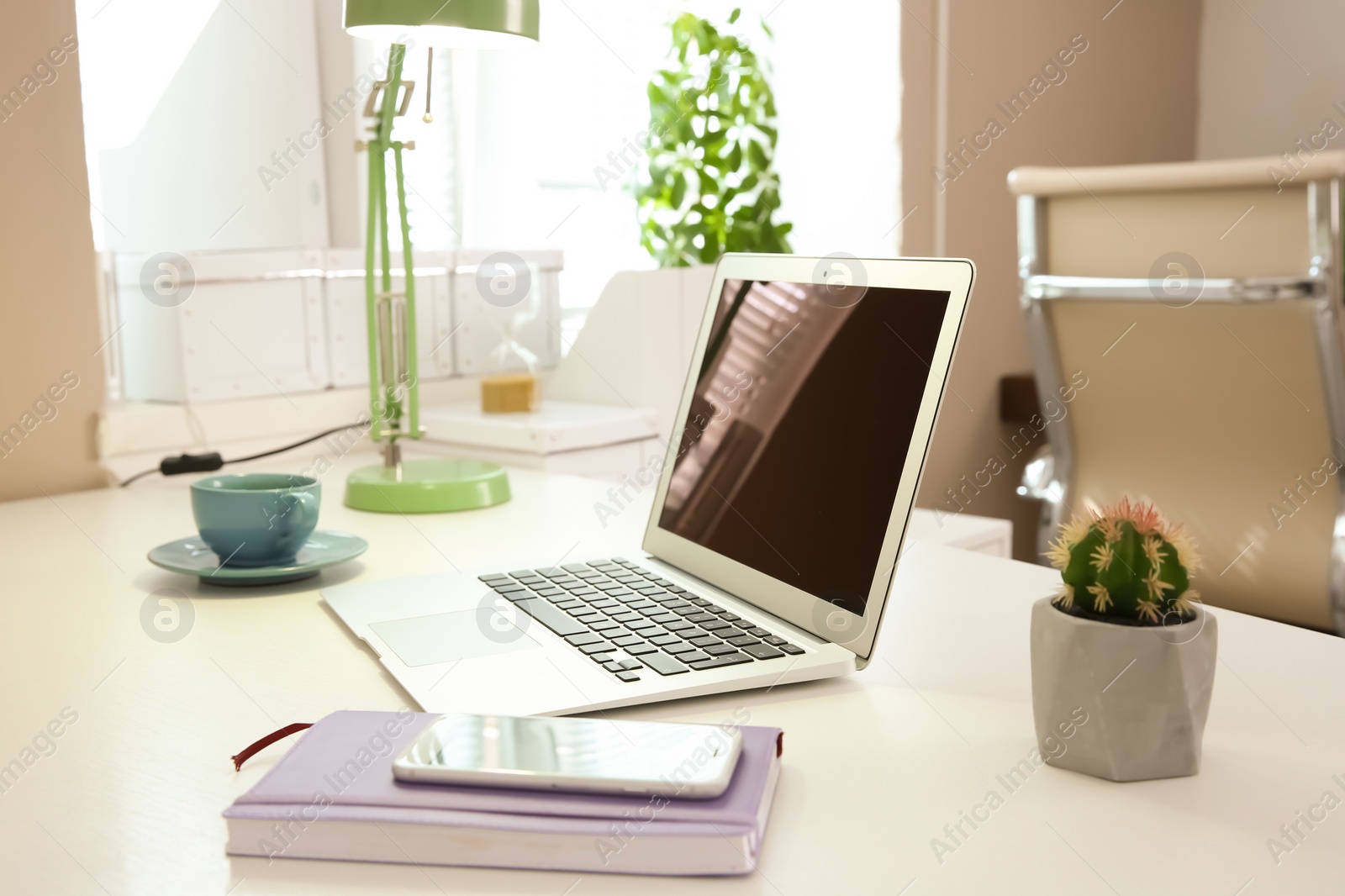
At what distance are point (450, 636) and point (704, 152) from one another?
1.71 meters

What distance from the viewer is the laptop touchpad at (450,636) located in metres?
0.76

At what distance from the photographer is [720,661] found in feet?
2.34

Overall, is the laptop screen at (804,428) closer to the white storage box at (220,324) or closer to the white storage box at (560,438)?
the white storage box at (560,438)

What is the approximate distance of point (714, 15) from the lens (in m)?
2.43

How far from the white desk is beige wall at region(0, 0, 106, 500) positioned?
0.45 metres

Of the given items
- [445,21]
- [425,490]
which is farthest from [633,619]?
[445,21]

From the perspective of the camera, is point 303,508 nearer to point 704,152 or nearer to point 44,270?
point 44,270

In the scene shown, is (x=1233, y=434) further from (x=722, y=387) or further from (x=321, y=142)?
(x=321, y=142)

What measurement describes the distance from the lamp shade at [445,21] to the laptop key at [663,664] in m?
0.77

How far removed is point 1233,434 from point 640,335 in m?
0.86

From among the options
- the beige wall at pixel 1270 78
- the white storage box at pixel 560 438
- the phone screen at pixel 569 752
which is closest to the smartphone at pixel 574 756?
the phone screen at pixel 569 752

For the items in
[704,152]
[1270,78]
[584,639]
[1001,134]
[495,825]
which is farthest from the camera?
[1270,78]

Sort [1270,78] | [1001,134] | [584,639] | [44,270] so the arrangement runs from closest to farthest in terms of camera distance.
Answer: [584,639]
[44,270]
[1001,134]
[1270,78]

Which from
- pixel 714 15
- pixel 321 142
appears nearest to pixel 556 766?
pixel 321 142
